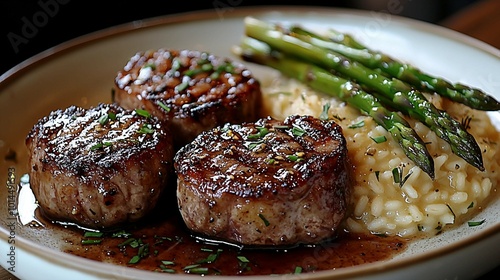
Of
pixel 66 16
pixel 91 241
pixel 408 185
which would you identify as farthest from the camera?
pixel 66 16

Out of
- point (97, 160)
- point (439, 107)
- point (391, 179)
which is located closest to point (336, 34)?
point (439, 107)

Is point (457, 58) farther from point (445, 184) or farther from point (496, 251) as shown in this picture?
point (496, 251)

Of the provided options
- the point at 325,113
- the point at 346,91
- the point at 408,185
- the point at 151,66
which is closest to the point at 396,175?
the point at 408,185

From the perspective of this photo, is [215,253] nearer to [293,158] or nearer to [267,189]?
[267,189]

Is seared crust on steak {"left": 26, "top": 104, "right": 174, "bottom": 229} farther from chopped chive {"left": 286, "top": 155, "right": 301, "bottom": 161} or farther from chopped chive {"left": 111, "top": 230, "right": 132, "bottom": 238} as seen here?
chopped chive {"left": 286, "top": 155, "right": 301, "bottom": 161}

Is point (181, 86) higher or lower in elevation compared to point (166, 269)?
higher

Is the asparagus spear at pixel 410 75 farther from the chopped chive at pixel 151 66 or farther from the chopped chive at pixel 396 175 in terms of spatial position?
the chopped chive at pixel 151 66

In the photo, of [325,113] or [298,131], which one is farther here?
[325,113]
